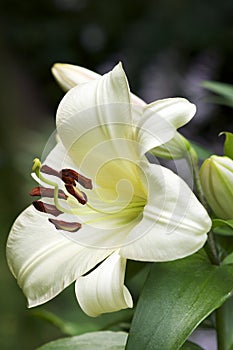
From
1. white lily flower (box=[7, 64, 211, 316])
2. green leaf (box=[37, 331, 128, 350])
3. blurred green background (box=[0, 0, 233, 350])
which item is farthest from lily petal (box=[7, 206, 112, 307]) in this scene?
blurred green background (box=[0, 0, 233, 350])

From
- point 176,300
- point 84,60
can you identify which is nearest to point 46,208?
point 176,300

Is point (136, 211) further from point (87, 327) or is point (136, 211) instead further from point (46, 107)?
point (46, 107)

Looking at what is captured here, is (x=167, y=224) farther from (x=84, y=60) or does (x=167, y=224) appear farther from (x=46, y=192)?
(x=84, y=60)

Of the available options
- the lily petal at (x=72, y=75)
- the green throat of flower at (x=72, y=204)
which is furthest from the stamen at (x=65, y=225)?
the lily petal at (x=72, y=75)

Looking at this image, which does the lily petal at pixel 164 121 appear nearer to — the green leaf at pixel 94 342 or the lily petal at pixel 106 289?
the lily petal at pixel 106 289

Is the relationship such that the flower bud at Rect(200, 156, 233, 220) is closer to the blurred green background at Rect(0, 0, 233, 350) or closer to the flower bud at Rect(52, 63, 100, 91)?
the flower bud at Rect(52, 63, 100, 91)

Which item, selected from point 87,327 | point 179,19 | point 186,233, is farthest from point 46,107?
point 186,233

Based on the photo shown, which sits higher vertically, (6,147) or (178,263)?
(178,263)
